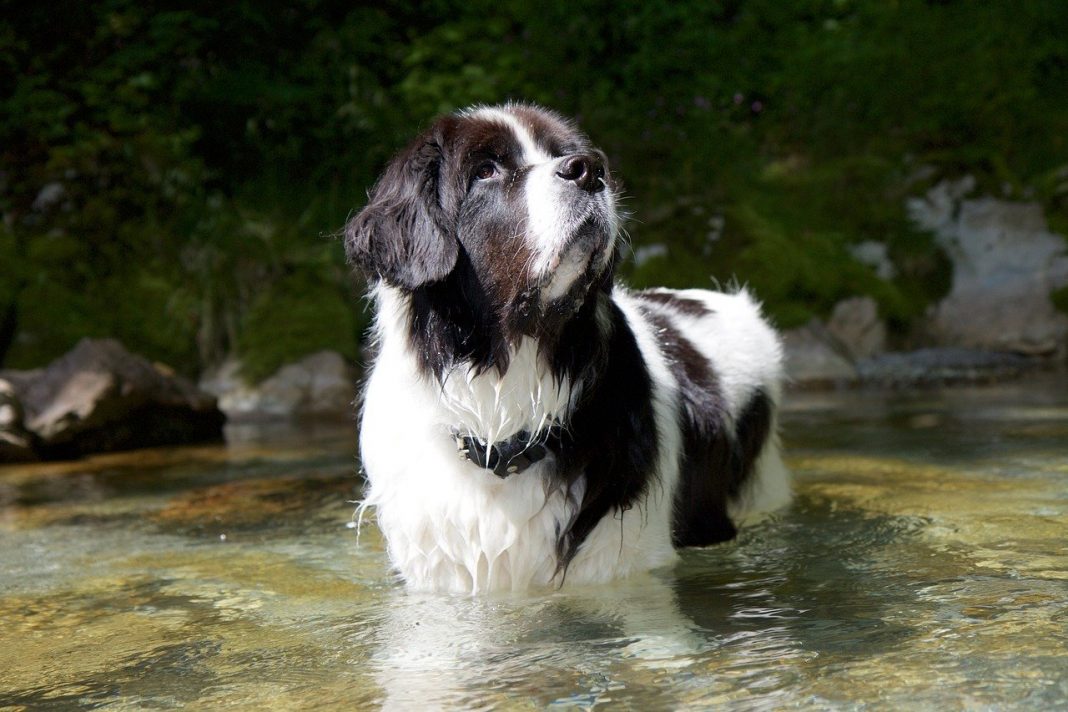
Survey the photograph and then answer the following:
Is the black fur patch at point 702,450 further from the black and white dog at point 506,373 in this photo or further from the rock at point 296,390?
the rock at point 296,390

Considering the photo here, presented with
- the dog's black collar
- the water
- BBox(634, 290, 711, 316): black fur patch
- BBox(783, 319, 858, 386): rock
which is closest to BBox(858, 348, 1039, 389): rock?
BBox(783, 319, 858, 386): rock

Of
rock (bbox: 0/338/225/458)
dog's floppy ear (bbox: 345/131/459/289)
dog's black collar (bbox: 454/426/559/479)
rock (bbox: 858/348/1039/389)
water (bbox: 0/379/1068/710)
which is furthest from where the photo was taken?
rock (bbox: 858/348/1039/389)

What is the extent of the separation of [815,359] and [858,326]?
866mm

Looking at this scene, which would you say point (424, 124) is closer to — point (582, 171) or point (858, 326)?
point (858, 326)

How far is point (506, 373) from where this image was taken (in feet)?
9.74

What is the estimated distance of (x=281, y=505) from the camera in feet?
15.2

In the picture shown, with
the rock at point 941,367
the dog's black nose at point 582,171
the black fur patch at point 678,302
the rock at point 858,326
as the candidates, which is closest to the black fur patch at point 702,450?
the black fur patch at point 678,302

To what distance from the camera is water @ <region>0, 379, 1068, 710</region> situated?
2.21 m

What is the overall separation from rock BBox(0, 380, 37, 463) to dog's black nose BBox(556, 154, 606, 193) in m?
4.29

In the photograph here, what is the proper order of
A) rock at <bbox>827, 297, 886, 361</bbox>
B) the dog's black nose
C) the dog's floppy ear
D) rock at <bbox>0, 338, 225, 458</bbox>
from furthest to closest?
rock at <bbox>827, 297, 886, 361</bbox>
rock at <bbox>0, 338, 225, 458</bbox>
the dog's floppy ear
the dog's black nose

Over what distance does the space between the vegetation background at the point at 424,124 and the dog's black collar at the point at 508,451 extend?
5703 millimetres

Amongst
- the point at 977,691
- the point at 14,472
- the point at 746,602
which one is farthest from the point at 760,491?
the point at 14,472

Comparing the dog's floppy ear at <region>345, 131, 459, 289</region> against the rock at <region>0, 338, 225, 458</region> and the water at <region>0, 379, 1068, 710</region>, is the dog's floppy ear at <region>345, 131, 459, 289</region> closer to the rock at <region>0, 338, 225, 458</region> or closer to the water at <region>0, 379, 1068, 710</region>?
the water at <region>0, 379, 1068, 710</region>

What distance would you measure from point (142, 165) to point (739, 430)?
6.87 metres
